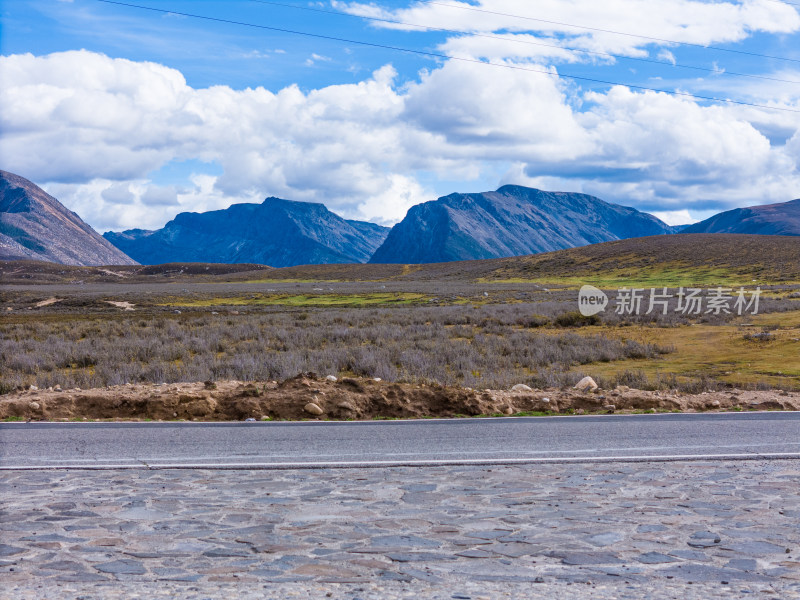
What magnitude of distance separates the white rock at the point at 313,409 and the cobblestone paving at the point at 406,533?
3.94 meters

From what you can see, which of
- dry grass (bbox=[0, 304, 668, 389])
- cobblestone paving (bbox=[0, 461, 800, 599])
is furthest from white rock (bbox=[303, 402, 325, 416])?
dry grass (bbox=[0, 304, 668, 389])

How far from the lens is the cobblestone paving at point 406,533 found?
469cm

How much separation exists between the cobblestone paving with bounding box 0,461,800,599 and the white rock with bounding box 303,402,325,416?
3936 mm

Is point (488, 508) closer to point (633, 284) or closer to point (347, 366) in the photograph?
point (347, 366)

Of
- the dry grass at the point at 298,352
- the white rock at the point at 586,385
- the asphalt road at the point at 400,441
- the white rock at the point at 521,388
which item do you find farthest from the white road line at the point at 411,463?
the dry grass at the point at 298,352

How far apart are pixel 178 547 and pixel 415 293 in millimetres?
67251

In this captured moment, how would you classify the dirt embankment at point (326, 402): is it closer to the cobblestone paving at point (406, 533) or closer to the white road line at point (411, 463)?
the white road line at point (411, 463)

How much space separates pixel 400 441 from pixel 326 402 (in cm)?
275

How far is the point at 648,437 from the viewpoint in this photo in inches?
392

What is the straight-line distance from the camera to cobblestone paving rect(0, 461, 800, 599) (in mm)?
4688

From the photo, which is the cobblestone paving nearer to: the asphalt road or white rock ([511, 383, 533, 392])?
the asphalt road

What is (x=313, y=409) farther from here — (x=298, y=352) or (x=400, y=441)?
(x=298, y=352)

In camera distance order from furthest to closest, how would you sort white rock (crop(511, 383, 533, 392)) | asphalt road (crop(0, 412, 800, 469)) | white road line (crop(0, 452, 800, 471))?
white rock (crop(511, 383, 533, 392)) → asphalt road (crop(0, 412, 800, 469)) → white road line (crop(0, 452, 800, 471))

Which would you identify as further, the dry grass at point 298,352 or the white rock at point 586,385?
the dry grass at point 298,352
